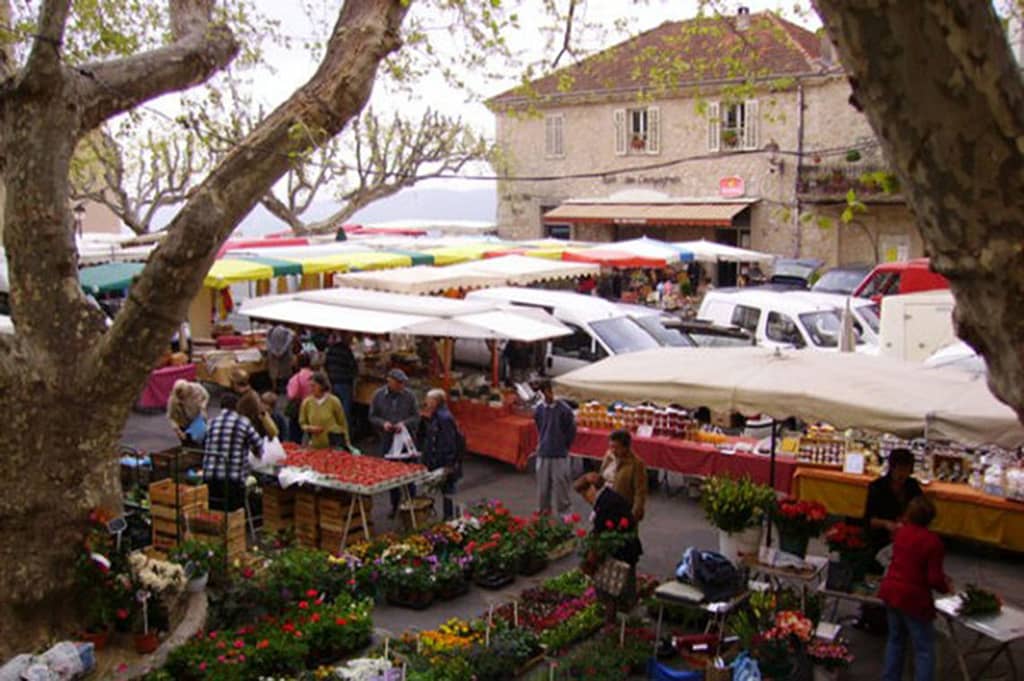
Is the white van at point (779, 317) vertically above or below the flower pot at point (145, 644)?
above

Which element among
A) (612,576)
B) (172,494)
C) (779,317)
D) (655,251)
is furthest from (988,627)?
(655,251)

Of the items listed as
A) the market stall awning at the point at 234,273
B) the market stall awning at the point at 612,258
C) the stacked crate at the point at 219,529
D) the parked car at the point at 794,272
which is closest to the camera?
the stacked crate at the point at 219,529

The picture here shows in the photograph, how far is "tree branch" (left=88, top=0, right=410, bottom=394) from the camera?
7242 mm

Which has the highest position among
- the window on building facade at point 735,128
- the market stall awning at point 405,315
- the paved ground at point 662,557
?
the window on building facade at point 735,128

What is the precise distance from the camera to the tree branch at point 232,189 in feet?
23.8

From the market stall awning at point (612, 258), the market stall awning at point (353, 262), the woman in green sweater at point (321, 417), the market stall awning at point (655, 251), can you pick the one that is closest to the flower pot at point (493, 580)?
the woman in green sweater at point (321, 417)

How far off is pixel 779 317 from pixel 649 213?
753 inches

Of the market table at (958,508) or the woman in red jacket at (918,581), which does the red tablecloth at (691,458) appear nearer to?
the market table at (958,508)

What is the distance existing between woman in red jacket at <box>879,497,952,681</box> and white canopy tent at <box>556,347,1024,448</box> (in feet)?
2.85

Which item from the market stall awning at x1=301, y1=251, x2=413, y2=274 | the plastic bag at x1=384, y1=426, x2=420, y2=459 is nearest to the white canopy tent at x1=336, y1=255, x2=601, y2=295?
the market stall awning at x1=301, y1=251, x2=413, y2=274

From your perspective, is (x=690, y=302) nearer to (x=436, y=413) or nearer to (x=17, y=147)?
(x=436, y=413)

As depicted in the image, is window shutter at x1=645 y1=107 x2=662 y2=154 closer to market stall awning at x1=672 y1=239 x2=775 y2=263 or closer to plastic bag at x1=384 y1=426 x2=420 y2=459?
market stall awning at x1=672 y1=239 x2=775 y2=263

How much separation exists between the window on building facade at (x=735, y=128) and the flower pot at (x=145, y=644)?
1163 inches

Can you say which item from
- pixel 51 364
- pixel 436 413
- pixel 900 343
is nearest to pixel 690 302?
pixel 900 343
